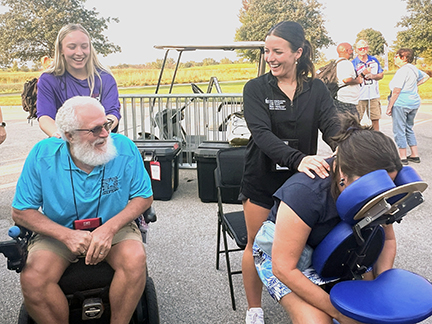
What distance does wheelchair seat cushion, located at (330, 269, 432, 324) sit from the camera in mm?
1311

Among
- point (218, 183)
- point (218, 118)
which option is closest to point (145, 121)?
point (218, 118)

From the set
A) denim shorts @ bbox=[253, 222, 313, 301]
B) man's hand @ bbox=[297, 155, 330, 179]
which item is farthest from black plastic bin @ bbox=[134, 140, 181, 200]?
man's hand @ bbox=[297, 155, 330, 179]

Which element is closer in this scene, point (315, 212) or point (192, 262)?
point (315, 212)

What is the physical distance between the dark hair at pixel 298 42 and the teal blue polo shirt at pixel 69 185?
1.13 m

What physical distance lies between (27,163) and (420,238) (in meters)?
3.47

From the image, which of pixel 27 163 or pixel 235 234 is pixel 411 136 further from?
pixel 27 163

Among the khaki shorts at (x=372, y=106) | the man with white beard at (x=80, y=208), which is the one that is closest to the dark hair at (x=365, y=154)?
the man with white beard at (x=80, y=208)

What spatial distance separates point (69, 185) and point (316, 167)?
1.37 metres

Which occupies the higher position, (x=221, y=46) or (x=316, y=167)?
(x=221, y=46)

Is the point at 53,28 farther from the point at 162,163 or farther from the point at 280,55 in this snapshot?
the point at 280,55

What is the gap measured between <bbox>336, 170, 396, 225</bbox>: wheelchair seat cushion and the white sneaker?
128cm

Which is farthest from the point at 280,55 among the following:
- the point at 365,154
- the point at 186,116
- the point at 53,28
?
the point at 53,28

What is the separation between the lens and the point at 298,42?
7.46 feet

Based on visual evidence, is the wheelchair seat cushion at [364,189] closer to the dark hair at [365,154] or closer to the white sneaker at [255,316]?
the dark hair at [365,154]
